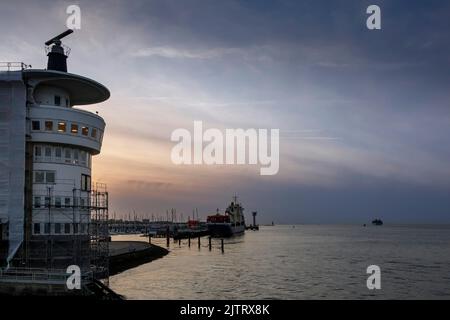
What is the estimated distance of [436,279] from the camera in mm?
67125

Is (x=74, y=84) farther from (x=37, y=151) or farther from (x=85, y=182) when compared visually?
(x=85, y=182)

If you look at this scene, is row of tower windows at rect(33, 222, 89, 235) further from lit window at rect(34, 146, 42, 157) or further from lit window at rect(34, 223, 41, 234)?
lit window at rect(34, 146, 42, 157)

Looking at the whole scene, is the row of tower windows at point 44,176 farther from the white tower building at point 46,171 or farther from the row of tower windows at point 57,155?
the row of tower windows at point 57,155

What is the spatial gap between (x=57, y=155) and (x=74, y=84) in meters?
7.55

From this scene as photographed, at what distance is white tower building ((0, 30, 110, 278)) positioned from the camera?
128ft

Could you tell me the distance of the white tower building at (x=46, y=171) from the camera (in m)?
38.9

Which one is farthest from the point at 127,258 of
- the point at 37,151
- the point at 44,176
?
the point at 37,151

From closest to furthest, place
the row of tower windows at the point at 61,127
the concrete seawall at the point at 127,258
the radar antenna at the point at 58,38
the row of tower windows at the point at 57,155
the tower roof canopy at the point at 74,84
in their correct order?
the row of tower windows at the point at 61,127
the row of tower windows at the point at 57,155
the tower roof canopy at the point at 74,84
the radar antenna at the point at 58,38
the concrete seawall at the point at 127,258

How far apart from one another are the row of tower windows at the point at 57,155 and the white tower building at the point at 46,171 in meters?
0.08

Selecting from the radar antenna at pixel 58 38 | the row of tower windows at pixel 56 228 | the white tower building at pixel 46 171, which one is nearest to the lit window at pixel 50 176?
the white tower building at pixel 46 171

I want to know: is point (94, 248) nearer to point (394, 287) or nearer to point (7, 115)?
point (7, 115)

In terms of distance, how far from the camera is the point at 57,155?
41.6 metres
